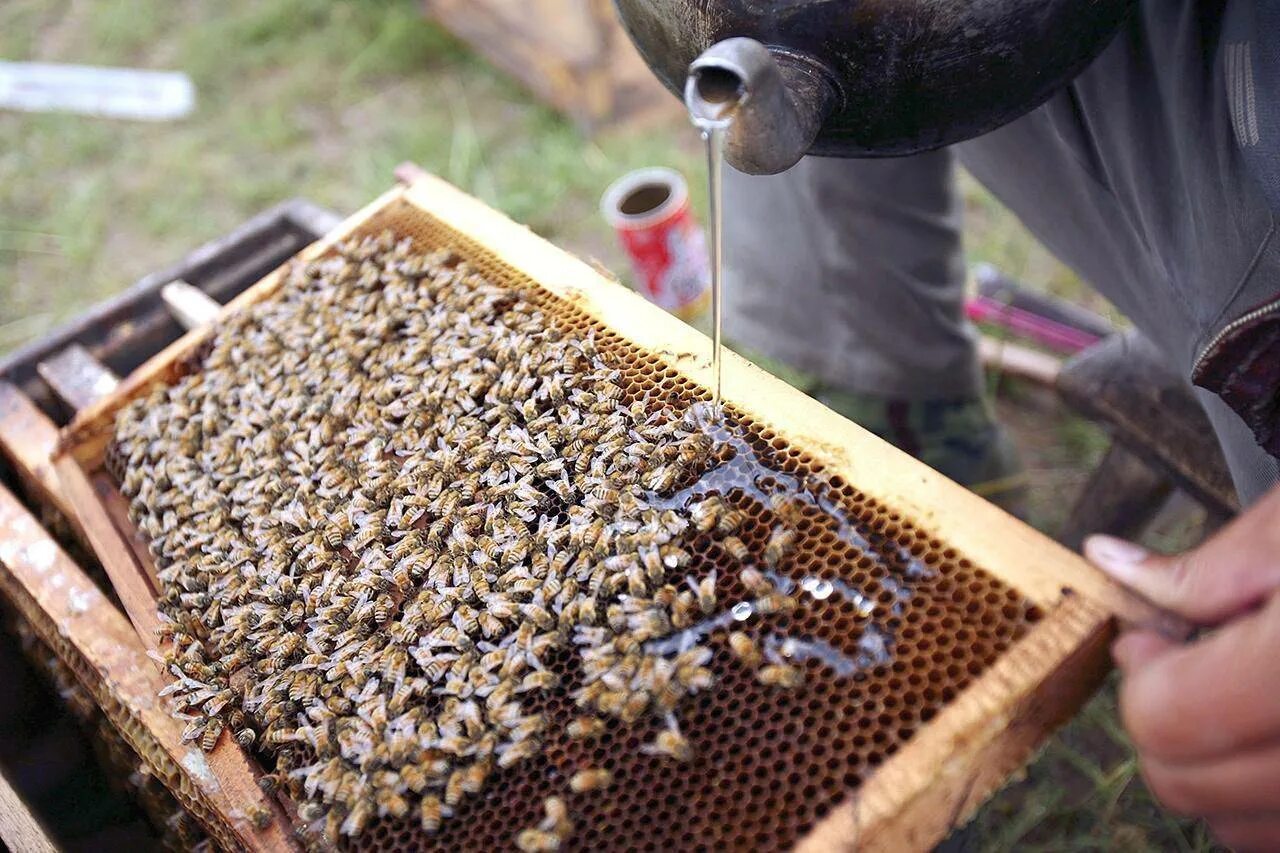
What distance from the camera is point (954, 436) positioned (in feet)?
14.2

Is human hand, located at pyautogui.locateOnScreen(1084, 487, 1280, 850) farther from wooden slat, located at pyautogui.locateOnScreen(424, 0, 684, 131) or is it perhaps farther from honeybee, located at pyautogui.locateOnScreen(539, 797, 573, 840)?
wooden slat, located at pyautogui.locateOnScreen(424, 0, 684, 131)

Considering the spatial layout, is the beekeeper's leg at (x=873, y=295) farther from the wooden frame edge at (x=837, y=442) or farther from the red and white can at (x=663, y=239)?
the wooden frame edge at (x=837, y=442)

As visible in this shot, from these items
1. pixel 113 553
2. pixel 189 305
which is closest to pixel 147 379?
pixel 189 305

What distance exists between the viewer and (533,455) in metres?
2.36

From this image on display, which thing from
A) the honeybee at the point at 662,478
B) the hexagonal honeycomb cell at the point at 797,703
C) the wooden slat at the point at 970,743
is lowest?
the wooden slat at the point at 970,743

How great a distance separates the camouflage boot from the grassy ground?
2.51 ft

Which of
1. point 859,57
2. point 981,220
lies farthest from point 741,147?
point 981,220

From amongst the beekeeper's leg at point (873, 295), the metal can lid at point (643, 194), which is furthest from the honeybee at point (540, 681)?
the metal can lid at point (643, 194)

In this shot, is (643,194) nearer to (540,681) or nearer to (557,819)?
(540,681)

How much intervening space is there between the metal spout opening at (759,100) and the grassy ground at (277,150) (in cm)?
368

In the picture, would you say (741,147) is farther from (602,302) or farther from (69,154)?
(69,154)

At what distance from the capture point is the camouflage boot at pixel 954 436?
171 inches

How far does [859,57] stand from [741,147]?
0.35 metres

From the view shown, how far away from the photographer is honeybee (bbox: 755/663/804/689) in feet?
5.93
